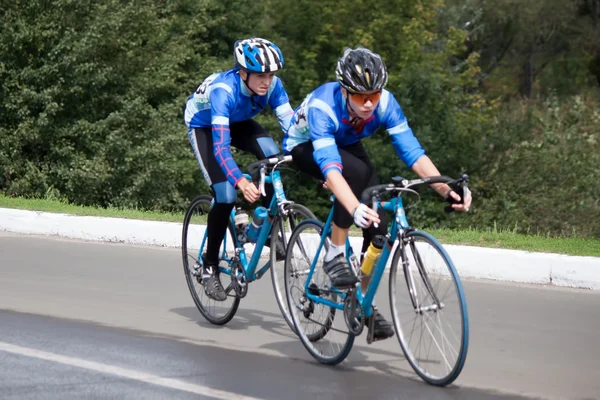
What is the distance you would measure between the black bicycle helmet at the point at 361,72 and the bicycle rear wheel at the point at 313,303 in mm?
955

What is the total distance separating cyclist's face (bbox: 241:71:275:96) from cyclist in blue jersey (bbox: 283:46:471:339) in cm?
87

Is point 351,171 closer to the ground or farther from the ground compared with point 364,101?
closer to the ground

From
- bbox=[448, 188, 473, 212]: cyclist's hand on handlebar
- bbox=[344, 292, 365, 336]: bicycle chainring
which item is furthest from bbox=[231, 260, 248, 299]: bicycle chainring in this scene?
bbox=[448, 188, 473, 212]: cyclist's hand on handlebar

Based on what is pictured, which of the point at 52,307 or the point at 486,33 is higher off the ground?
the point at 486,33

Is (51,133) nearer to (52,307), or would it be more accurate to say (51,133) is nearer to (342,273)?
(52,307)

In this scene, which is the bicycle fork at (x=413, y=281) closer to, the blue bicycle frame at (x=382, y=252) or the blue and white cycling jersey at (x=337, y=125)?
the blue bicycle frame at (x=382, y=252)

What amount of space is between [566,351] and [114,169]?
19.5 metres

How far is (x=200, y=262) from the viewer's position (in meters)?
8.27

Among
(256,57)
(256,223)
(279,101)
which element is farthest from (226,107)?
(256,223)

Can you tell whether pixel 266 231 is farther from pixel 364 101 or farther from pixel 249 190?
pixel 364 101

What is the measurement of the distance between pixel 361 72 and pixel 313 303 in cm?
155

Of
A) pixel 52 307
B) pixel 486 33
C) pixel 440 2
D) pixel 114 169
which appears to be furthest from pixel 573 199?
pixel 486 33

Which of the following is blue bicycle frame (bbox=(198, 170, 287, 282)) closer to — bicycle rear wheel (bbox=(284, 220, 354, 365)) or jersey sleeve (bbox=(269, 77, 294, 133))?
bicycle rear wheel (bbox=(284, 220, 354, 365))

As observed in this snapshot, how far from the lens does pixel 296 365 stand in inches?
265
